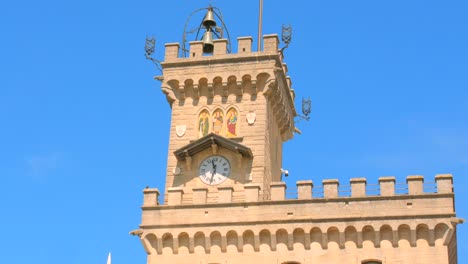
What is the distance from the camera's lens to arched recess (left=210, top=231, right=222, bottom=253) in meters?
44.9

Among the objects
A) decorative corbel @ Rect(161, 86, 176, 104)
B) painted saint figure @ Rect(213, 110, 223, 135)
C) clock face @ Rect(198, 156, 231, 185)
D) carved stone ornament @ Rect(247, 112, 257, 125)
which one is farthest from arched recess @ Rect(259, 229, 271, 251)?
decorative corbel @ Rect(161, 86, 176, 104)

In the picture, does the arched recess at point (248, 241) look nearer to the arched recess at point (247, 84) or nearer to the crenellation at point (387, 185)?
Result: the crenellation at point (387, 185)

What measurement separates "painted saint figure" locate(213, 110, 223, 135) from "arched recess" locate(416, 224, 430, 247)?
1256 centimetres

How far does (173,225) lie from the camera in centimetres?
4553

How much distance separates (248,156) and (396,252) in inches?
382

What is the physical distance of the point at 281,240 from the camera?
44.4 meters

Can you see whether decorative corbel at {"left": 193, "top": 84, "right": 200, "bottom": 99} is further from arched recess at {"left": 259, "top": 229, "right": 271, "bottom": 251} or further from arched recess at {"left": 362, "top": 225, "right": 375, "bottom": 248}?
arched recess at {"left": 362, "top": 225, "right": 375, "bottom": 248}

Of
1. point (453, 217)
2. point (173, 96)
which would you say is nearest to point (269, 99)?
point (173, 96)

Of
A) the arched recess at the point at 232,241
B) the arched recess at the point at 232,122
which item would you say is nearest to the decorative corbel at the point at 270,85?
the arched recess at the point at 232,122

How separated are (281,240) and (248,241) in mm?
1712

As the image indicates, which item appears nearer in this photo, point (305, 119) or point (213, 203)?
point (213, 203)

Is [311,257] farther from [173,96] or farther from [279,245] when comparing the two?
[173,96]

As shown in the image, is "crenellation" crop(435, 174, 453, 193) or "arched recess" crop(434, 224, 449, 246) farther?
"crenellation" crop(435, 174, 453, 193)

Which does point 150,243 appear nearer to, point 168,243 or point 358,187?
point 168,243
